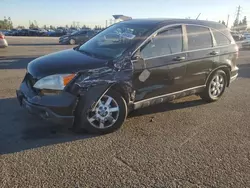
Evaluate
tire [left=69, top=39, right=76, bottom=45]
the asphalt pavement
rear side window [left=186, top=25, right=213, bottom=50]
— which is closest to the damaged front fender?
the asphalt pavement

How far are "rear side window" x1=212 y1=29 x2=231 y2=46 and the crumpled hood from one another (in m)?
2.80

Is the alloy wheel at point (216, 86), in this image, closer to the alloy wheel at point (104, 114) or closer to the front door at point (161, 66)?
the front door at point (161, 66)

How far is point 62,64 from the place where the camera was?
3863mm

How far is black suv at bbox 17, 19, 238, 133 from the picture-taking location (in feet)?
12.1

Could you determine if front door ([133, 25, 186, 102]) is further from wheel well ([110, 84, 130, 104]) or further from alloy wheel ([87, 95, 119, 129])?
alloy wheel ([87, 95, 119, 129])

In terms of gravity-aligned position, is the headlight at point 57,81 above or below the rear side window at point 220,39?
below

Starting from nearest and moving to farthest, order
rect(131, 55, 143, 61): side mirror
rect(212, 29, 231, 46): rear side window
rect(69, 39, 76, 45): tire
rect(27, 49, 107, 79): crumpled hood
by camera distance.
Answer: rect(27, 49, 107, 79): crumpled hood < rect(131, 55, 143, 61): side mirror < rect(212, 29, 231, 46): rear side window < rect(69, 39, 76, 45): tire

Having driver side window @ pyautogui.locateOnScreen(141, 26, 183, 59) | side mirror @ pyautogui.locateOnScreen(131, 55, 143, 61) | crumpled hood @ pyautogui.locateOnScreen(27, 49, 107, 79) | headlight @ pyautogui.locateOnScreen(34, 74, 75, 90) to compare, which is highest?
driver side window @ pyautogui.locateOnScreen(141, 26, 183, 59)

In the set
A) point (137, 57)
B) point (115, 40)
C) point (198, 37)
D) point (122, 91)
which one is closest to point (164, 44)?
point (137, 57)

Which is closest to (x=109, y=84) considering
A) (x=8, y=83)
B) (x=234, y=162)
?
(x=234, y=162)

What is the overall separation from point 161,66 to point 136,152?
1.64 metres

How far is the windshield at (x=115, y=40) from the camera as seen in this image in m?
4.22

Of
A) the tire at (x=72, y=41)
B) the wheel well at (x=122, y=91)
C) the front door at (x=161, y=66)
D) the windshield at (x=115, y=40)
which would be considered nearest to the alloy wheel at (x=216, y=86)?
the front door at (x=161, y=66)

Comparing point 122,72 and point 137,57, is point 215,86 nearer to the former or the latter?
point 137,57
